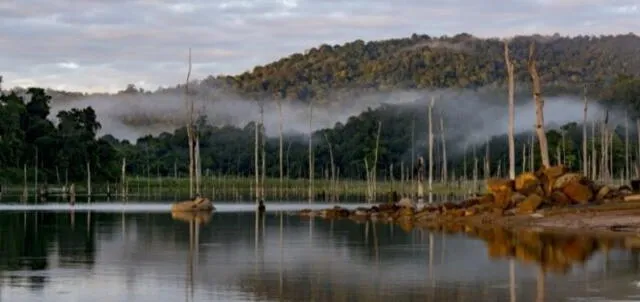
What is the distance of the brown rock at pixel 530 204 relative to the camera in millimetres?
44438

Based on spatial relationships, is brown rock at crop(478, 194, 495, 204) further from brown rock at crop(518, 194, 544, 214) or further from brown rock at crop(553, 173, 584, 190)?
brown rock at crop(518, 194, 544, 214)

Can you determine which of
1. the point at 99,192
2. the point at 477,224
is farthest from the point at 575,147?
the point at 477,224

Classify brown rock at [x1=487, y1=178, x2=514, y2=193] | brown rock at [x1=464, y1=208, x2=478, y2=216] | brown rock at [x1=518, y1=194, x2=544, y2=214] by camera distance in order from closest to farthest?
brown rock at [x1=518, y1=194, x2=544, y2=214]
brown rock at [x1=464, y1=208, x2=478, y2=216]
brown rock at [x1=487, y1=178, x2=514, y2=193]

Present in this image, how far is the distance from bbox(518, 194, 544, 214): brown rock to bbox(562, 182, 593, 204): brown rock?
3.52 ft

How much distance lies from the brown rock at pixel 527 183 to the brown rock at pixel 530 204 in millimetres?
1722

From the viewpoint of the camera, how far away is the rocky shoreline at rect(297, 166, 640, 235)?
40000mm

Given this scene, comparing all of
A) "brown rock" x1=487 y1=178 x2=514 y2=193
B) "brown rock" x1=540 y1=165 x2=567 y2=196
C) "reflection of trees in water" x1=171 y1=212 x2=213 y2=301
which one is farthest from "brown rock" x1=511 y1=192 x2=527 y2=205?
"reflection of trees in water" x1=171 y1=212 x2=213 y2=301

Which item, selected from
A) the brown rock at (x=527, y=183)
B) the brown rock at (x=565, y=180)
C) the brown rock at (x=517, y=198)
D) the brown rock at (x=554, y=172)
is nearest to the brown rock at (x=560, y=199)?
the brown rock at (x=565, y=180)

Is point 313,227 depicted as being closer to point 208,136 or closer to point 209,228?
point 209,228

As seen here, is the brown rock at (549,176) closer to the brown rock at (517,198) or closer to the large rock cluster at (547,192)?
the large rock cluster at (547,192)

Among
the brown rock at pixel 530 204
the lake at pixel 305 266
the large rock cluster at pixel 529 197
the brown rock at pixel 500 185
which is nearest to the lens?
the lake at pixel 305 266

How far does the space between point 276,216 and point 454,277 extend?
109 ft

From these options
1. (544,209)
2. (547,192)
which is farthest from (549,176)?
(544,209)

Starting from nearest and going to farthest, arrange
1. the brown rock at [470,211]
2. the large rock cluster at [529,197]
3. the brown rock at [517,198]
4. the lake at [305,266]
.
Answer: the lake at [305,266]
the large rock cluster at [529,197]
the brown rock at [517,198]
the brown rock at [470,211]
